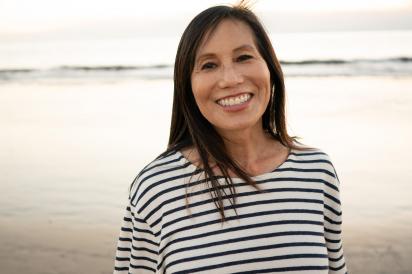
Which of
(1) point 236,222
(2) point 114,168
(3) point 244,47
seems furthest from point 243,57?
(2) point 114,168

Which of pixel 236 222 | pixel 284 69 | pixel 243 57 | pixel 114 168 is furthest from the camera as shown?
pixel 284 69

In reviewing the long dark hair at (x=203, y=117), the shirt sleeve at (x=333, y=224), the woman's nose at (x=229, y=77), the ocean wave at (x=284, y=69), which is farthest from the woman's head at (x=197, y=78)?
the ocean wave at (x=284, y=69)

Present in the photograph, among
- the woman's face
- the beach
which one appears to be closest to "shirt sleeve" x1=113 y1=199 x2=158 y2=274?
the woman's face

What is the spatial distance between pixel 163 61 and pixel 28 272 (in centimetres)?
2225

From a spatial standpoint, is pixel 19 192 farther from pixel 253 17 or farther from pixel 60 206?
pixel 253 17

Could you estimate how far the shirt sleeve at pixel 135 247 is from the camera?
2.43 meters

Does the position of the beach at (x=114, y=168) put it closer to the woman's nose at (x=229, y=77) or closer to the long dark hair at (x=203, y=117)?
the long dark hair at (x=203, y=117)

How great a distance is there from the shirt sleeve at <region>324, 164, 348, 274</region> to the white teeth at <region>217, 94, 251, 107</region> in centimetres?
54

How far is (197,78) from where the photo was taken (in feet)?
8.05

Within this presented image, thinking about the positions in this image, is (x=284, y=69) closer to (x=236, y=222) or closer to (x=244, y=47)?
(x=244, y=47)

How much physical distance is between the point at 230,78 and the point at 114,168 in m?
5.29

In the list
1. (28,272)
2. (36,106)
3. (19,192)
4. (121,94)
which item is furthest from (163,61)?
(28,272)

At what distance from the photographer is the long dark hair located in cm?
239

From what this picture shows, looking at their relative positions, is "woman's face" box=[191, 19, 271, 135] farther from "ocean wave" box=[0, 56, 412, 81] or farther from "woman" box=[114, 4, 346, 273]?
"ocean wave" box=[0, 56, 412, 81]
